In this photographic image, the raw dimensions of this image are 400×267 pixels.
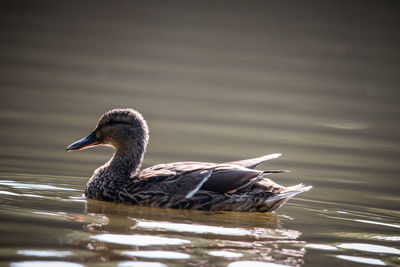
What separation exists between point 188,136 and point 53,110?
2.26 meters

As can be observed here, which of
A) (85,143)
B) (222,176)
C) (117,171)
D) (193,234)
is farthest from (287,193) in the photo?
(85,143)

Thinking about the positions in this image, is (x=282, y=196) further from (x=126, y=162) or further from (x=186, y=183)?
(x=126, y=162)

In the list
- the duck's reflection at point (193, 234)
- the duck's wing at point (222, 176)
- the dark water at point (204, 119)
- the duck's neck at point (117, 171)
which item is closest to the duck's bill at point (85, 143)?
the duck's neck at point (117, 171)

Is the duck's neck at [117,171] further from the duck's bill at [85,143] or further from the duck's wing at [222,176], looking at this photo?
the duck's wing at [222,176]

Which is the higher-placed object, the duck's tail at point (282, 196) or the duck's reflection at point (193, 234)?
the duck's tail at point (282, 196)

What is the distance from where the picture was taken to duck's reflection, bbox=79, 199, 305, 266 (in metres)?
6.15

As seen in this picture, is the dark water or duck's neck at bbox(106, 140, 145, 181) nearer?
the dark water

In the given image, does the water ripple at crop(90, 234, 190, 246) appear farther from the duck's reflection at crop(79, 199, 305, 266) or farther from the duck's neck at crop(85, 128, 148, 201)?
the duck's neck at crop(85, 128, 148, 201)

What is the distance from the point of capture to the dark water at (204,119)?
652 centimetres

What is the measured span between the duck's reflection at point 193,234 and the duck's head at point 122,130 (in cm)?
76

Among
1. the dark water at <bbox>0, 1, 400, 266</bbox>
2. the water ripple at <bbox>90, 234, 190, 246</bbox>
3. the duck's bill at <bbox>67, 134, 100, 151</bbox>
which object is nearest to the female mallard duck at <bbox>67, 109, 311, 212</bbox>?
the dark water at <bbox>0, 1, 400, 266</bbox>

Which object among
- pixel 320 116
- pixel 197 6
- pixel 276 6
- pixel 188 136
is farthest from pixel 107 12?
pixel 188 136

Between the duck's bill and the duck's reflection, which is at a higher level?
the duck's bill

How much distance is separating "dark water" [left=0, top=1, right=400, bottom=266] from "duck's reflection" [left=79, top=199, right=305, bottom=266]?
0.07ft
